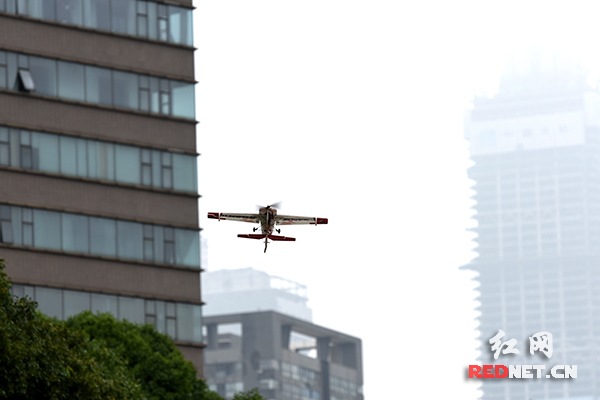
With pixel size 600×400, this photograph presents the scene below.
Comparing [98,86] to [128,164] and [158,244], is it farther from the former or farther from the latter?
[158,244]

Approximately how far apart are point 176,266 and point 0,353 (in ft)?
231

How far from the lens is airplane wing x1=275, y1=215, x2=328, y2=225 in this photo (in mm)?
49219

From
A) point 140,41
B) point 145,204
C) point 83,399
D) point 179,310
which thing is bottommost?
point 83,399

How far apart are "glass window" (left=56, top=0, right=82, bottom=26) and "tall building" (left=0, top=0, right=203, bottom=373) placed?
0.10 metres

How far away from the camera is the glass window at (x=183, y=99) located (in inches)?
4941

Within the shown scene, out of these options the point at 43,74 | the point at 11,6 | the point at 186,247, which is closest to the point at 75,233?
the point at 186,247

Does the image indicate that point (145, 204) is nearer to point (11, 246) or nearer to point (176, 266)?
point (176, 266)

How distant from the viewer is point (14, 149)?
373ft

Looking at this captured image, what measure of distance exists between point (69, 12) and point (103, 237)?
21.5 meters

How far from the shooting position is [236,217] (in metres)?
49.9

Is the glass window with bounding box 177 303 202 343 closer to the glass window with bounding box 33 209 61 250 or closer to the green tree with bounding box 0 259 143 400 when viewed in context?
the glass window with bounding box 33 209 61 250

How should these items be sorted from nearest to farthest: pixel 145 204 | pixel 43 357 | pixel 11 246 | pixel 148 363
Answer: pixel 43 357 → pixel 148 363 → pixel 11 246 → pixel 145 204

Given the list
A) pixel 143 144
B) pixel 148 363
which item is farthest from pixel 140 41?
pixel 148 363

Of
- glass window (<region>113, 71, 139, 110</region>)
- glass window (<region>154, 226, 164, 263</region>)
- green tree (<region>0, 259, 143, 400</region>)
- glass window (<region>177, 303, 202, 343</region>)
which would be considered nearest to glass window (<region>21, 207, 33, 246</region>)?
glass window (<region>154, 226, 164, 263</region>)
